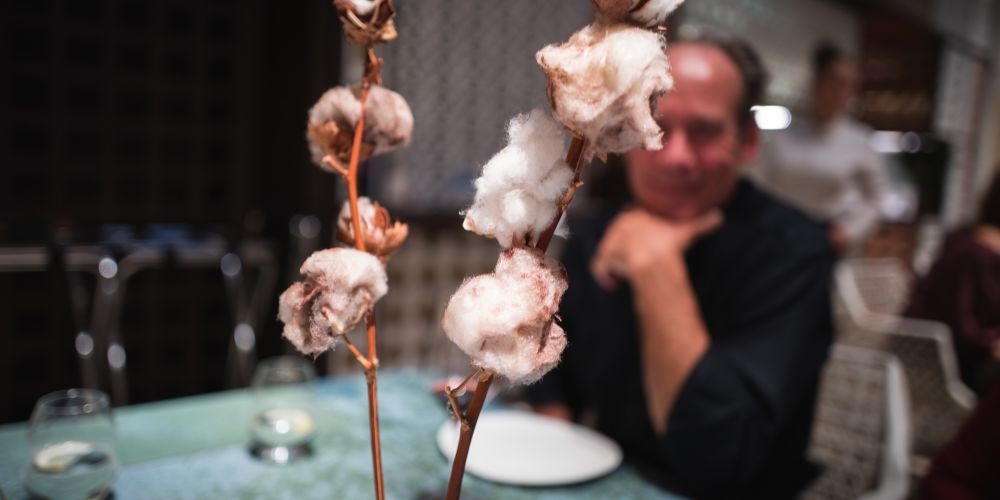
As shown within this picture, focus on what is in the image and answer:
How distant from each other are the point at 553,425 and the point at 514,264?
0.90 metres

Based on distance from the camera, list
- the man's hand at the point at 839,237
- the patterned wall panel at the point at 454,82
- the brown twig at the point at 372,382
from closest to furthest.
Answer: the brown twig at the point at 372,382
the patterned wall panel at the point at 454,82
the man's hand at the point at 839,237

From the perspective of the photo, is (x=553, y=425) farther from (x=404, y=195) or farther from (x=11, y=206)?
(x=11, y=206)

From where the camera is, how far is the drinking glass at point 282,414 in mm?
1017

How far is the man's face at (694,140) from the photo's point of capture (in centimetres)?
129

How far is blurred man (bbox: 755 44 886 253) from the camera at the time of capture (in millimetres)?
3627

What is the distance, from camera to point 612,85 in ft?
1.18

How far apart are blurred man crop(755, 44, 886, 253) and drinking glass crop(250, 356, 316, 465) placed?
10.4ft

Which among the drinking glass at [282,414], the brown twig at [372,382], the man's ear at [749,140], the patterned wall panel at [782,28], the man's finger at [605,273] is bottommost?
the drinking glass at [282,414]

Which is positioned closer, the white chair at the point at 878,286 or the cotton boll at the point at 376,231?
the cotton boll at the point at 376,231

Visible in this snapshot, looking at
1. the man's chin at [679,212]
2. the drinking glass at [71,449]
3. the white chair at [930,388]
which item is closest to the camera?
the drinking glass at [71,449]

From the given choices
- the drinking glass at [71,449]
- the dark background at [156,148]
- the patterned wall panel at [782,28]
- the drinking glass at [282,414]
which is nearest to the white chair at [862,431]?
the drinking glass at [282,414]

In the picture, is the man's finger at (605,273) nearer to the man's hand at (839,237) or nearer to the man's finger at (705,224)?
the man's finger at (705,224)

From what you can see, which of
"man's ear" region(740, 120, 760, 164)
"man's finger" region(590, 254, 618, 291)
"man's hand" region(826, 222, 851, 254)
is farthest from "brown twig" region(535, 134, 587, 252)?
"man's hand" region(826, 222, 851, 254)

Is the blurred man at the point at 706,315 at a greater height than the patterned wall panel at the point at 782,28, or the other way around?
the patterned wall panel at the point at 782,28
